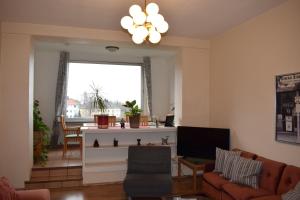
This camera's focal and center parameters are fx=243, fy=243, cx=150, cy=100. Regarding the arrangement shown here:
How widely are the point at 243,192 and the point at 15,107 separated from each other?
12.2 feet

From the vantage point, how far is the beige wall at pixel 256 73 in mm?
→ 3164

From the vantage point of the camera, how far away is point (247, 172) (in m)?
3.21

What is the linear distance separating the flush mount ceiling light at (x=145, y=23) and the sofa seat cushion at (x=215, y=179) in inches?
85.7

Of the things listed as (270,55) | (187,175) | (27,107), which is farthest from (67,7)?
(187,175)

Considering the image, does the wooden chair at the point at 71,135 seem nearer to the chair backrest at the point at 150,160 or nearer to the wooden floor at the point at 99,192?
the wooden floor at the point at 99,192

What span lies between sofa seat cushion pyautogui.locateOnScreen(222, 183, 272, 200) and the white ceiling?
242 cm

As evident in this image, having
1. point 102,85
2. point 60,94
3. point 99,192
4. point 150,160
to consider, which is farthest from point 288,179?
point 60,94

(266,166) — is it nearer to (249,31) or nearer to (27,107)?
(249,31)

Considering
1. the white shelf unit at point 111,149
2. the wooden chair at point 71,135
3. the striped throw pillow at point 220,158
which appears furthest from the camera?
the wooden chair at point 71,135

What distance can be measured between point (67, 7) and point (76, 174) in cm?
296

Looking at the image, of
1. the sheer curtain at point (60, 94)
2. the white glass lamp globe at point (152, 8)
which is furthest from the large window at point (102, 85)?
the white glass lamp globe at point (152, 8)

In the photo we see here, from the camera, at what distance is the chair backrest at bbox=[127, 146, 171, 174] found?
3855 mm

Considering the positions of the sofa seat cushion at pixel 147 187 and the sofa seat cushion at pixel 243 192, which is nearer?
the sofa seat cushion at pixel 243 192

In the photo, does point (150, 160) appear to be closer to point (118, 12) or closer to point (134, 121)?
point (134, 121)
